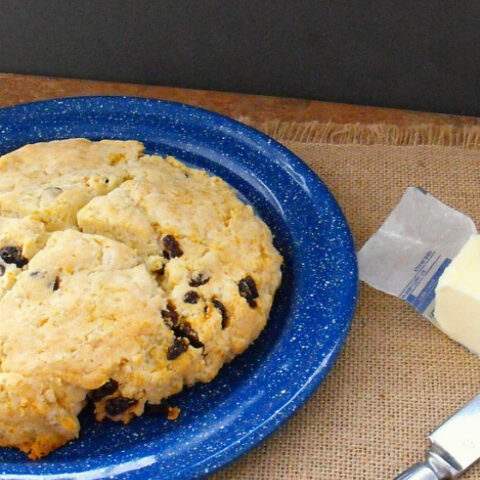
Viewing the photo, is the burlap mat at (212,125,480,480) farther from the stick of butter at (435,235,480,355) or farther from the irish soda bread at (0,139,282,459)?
the irish soda bread at (0,139,282,459)

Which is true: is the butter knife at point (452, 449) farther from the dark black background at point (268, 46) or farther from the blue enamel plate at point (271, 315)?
the dark black background at point (268, 46)

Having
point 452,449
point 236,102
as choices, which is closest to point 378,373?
point 452,449

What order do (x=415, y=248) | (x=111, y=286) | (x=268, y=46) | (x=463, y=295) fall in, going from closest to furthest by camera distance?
(x=111, y=286), (x=463, y=295), (x=415, y=248), (x=268, y=46)

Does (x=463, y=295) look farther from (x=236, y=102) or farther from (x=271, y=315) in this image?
(x=236, y=102)

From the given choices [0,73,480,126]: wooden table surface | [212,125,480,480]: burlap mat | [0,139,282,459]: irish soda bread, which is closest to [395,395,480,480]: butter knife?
[212,125,480,480]: burlap mat

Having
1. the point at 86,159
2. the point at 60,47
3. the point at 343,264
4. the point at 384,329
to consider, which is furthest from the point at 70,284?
the point at 60,47

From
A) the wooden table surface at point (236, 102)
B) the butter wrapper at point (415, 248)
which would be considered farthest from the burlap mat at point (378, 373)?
the wooden table surface at point (236, 102)
